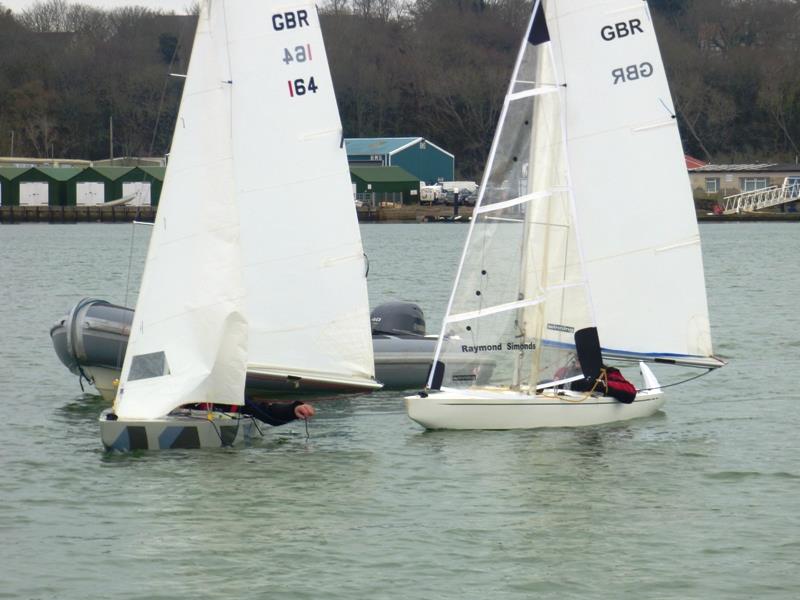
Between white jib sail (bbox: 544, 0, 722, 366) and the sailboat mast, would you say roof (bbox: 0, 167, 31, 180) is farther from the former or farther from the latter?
the sailboat mast

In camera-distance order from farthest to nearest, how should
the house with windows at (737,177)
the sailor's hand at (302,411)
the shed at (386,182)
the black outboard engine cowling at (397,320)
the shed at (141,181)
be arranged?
1. the shed at (386,182)
2. the house with windows at (737,177)
3. the shed at (141,181)
4. the black outboard engine cowling at (397,320)
5. the sailor's hand at (302,411)

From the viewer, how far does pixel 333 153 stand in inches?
763

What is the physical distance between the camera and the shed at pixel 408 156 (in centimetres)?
10625

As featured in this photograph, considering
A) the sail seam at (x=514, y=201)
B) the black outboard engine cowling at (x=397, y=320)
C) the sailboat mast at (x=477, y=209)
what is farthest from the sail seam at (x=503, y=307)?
the black outboard engine cowling at (x=397, y=320)

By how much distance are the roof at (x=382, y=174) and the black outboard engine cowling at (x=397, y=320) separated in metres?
76.8

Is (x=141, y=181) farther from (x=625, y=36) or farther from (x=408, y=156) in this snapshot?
(x=625, y=36)

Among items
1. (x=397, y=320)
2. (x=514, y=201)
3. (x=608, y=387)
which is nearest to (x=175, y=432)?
(x=514, y=201)

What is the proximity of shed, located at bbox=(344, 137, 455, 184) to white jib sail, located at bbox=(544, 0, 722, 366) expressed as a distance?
8550cm

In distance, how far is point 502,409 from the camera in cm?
1873

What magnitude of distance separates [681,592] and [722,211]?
89.8 metres

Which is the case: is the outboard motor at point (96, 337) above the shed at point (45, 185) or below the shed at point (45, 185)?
below

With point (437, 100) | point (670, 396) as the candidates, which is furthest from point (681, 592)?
point (437, 100)

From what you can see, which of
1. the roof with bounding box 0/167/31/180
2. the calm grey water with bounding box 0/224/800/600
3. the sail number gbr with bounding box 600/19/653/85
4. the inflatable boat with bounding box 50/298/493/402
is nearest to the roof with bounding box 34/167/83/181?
the roof with bounding box 0/167/31/180

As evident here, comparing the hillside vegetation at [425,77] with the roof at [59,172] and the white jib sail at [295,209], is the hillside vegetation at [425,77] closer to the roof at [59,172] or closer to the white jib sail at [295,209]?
the roof at [59,172]
